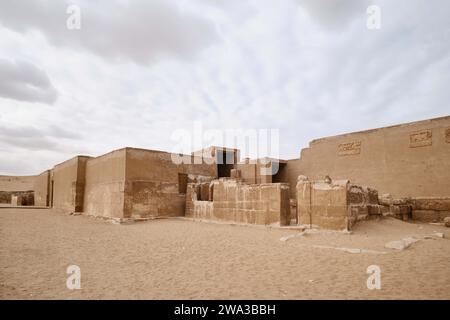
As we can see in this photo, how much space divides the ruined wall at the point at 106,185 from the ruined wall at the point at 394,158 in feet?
35.4

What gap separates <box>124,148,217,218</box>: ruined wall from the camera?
12555 mm

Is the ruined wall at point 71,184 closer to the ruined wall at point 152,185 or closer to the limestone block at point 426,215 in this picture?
the ruined wall at point 152,185

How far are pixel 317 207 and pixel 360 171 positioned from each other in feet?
27.2

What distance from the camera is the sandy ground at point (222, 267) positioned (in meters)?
3.52

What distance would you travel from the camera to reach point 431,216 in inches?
491

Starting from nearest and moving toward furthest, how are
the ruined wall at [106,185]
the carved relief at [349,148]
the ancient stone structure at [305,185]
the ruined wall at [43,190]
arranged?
the ancient stone structure at [305,185]
the ruined wall at [106,185]
the carved relief at [349,148]
the ruined wall at [43,190]

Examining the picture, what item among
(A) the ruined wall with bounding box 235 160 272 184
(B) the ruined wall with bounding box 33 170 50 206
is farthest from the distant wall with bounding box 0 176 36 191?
(A) the ruined wall with bounding box 235 160 272 184

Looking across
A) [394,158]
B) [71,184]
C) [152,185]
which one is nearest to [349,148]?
[394,158]

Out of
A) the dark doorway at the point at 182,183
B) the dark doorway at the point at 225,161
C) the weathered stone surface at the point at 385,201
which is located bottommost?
the weathered stone surface at the point at 385,201

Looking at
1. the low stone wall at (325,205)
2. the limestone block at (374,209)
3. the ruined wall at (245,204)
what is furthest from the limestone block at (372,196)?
the ruined wall at (245,204)

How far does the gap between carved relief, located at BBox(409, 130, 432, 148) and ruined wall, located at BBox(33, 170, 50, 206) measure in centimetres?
2458

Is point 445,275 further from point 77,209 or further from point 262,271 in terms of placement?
point 77,209

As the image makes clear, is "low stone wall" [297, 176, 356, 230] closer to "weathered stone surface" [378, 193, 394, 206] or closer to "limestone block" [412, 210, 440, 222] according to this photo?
"weathered stone surface" [378, 193, 394, 206]

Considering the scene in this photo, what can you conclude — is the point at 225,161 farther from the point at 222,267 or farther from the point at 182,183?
the point at 222,267
